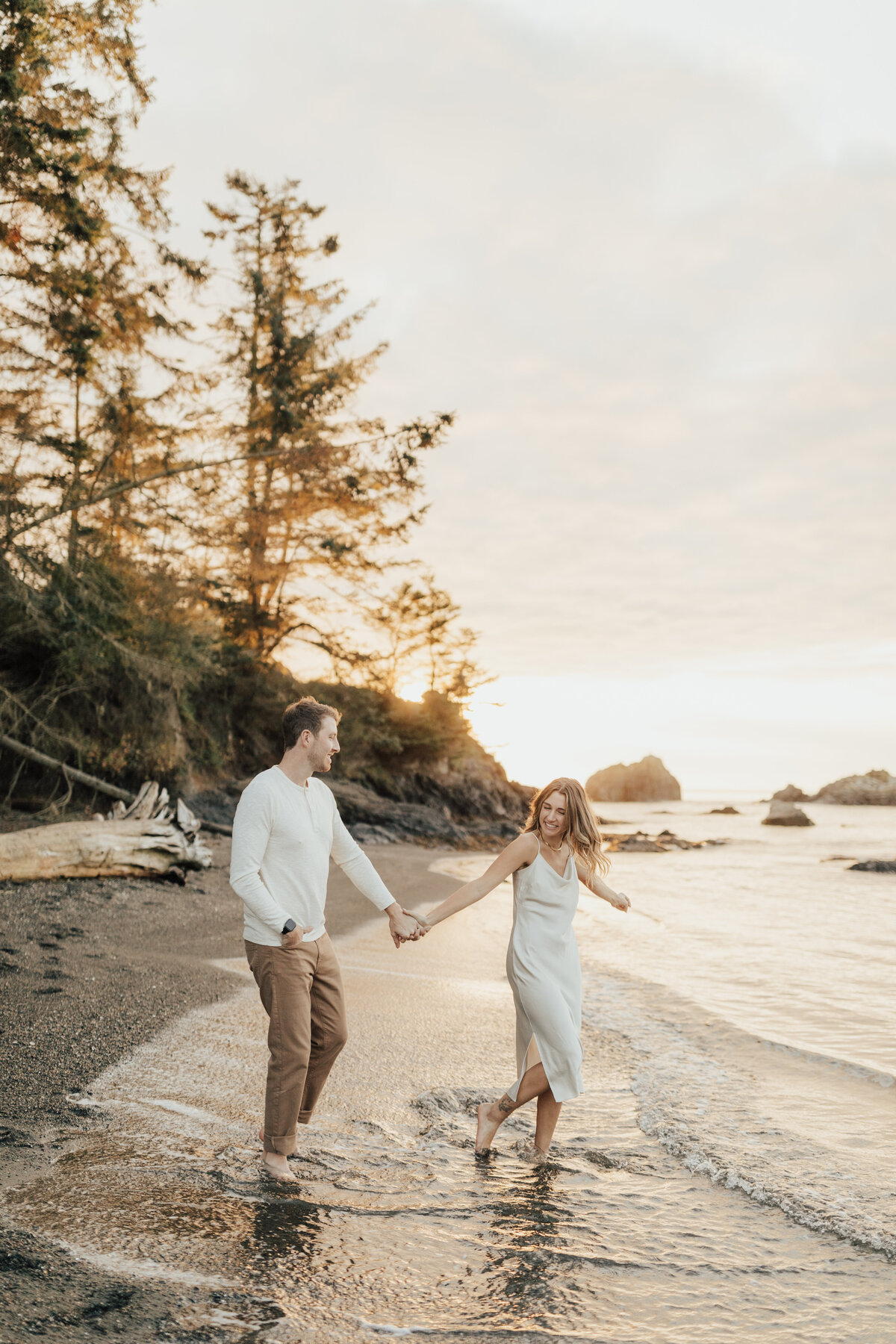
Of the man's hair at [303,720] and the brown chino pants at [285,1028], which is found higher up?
the man's hair at [303,720]

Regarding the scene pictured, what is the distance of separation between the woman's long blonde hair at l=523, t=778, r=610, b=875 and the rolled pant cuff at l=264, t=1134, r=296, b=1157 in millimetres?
1735

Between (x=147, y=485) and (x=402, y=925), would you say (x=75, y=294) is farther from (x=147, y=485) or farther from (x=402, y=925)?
(x=402, y=925)

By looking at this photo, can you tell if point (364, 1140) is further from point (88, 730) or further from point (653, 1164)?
point (88, 730)

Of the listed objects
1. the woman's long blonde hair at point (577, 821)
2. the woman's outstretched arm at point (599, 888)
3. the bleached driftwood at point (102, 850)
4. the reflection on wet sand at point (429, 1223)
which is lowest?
the reflection on wet sand at point (429, 1223)

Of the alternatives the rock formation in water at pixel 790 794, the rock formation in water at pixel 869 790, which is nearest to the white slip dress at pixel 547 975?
the rock formation in water at pixel 790 794

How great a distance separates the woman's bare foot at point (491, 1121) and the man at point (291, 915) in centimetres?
83

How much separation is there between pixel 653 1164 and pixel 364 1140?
143cm

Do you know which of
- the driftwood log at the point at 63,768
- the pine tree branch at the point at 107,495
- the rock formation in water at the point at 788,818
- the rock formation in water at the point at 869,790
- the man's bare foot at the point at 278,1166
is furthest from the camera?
the rock formation in water at the point at 869,790

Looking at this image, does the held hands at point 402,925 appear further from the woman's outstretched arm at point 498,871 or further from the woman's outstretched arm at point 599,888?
the woman's outstretched arm at point 599,888

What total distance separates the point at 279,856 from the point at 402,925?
3.22ft

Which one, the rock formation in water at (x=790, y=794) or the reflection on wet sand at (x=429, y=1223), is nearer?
the reflection on wet sand at (x=429, y=1223)

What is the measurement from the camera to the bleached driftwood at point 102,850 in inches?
402

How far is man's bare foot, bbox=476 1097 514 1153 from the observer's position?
4.45m

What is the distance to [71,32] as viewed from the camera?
37.6ft
